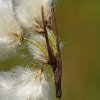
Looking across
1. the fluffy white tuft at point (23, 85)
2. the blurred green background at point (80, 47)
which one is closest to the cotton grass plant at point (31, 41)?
the fluffy white tuft at point (23, 85)

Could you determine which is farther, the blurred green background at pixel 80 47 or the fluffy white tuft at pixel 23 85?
the blurred green background at pixel 80 47

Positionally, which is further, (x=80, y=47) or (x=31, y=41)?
(x=80, y=47)

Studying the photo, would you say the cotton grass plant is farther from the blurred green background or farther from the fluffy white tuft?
the blurred green background

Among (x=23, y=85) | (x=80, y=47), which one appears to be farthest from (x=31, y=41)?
(x=80, y=47)

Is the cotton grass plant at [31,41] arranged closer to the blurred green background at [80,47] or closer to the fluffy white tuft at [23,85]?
the fluffy white tuft at [23,85]

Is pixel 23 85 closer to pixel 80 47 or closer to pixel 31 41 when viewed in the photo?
pixel 31 41

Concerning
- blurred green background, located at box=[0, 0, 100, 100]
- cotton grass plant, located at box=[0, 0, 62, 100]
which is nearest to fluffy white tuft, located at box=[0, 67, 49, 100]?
cotton grass plant, located at box=[0, 0, 62, 100]
